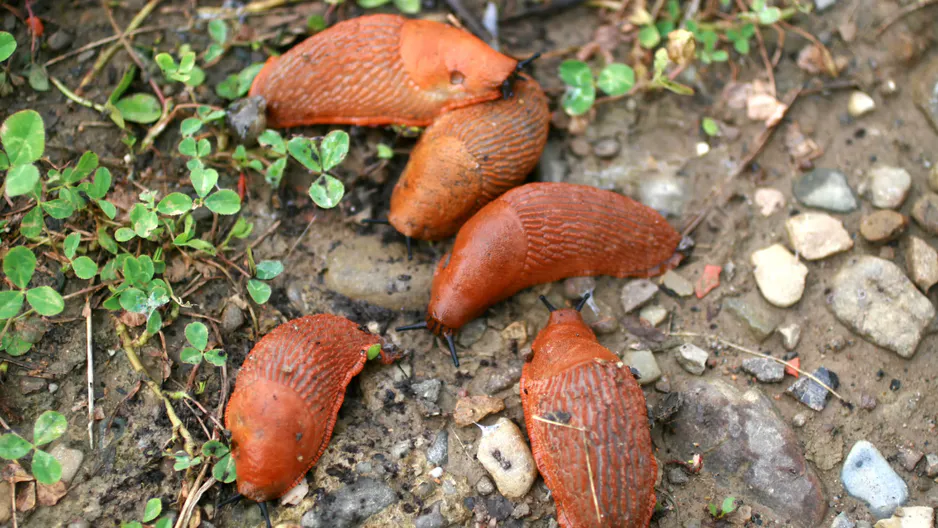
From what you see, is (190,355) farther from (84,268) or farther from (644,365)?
(644,365)

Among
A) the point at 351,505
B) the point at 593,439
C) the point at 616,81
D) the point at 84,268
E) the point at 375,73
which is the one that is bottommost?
the point at 351,505

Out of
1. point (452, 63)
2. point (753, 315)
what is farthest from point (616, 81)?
point (753, 315)

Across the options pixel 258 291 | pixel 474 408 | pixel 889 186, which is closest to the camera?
pixel 474 408

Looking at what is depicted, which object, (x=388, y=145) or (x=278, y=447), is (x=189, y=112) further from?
(x=278, y=447)

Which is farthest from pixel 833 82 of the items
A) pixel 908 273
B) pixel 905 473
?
pixel 905 473

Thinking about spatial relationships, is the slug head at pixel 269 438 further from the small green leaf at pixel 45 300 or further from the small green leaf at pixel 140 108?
the small green leaf at pixel 140 108
